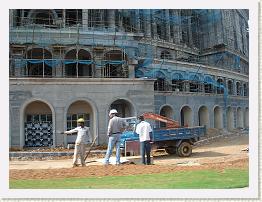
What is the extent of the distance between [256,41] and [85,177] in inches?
215

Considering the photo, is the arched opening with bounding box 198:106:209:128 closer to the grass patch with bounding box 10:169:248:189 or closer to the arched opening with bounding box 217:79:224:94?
the arched opening with bounding box 217:79:224:94

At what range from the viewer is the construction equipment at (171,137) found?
1684 centimetres

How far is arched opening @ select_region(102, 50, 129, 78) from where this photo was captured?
78.0 ft

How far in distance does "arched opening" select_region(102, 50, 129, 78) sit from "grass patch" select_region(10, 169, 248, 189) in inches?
514

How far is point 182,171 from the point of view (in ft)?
38.9

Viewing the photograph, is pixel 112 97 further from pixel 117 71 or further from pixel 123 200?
pixel 123 200

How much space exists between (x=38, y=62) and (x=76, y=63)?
201 centimetres

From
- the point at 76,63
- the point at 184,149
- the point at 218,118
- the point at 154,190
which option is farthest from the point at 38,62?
the point at 154,190

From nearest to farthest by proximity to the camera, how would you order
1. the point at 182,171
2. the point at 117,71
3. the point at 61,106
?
the point at 182,171, the point at 61,106, the point at 117,71

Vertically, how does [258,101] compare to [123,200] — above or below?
above
